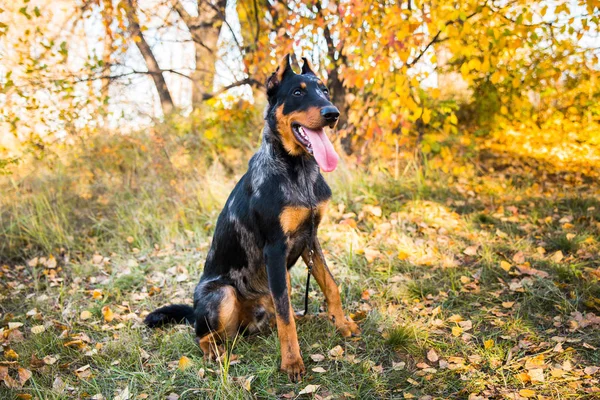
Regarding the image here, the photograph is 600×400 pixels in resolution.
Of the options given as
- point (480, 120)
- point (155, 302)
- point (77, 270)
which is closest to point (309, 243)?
point (155, 302)

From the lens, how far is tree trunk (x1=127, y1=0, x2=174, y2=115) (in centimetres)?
633

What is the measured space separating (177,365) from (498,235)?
378 cm

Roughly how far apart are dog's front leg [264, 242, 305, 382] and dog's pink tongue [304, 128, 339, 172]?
2.10ft

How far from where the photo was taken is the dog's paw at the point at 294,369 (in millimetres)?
3137

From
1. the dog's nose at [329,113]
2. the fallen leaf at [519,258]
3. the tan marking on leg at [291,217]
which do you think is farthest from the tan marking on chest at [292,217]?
the fallen leaf at [519,258]

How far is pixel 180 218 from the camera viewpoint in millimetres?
6773

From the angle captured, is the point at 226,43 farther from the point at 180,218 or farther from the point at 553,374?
the point at 553,374

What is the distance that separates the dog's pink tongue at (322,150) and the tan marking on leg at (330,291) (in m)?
0.74

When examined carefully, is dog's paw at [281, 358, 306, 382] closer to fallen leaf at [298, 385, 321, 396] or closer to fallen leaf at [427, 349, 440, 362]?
fallen leaf at [298, 385, 321, 396]

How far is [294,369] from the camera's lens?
10.3 ft

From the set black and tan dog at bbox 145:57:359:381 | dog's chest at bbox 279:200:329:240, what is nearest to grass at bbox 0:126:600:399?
black and tan dog at bbox 145:57:359:381

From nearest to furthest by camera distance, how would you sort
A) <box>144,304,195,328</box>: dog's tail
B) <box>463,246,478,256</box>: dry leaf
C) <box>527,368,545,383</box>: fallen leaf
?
<box>527,368,545,383</box>: fallen leaf < <box>144,304,195,328</box>: dog's tail < <box>463,246,478,256</box>: dry leaf

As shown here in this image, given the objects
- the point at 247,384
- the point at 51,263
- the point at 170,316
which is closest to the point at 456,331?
the point at 247,384

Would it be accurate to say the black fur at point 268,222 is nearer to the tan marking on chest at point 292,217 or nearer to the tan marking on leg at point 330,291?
the tan marking on chest at point 292,217
